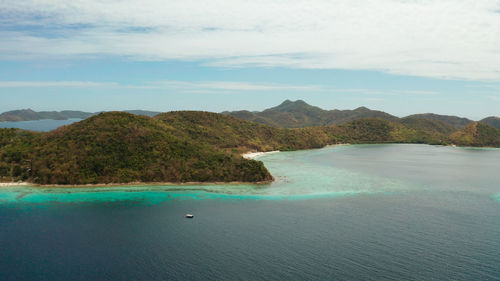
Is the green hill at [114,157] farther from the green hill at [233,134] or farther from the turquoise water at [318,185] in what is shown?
the green hill at [233,134]

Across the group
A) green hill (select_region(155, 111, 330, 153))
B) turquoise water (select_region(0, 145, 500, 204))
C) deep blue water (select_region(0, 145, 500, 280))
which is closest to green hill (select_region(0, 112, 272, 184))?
turquoise water (select_region(0, 145, 500, 204))

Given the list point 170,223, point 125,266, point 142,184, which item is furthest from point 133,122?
point 125,266

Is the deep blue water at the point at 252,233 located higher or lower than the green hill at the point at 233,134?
lower

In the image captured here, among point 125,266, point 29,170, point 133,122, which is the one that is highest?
point 133,122

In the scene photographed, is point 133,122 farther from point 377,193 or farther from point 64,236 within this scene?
point 377,193

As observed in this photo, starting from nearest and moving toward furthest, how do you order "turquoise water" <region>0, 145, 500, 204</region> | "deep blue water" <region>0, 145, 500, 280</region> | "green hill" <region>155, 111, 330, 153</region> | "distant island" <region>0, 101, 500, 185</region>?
"deep blue water" <region>0, 145, 500, 280</region>
"turquoise water" <region>0, 145, 500, 204</region>
"distant island" <region>0, 101, 500, 185</region>
"green hill" <region>155, 111, 330, 153</region>

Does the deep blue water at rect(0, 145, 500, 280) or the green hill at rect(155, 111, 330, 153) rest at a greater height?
the green hill at rect(155, 111, 330, 153)

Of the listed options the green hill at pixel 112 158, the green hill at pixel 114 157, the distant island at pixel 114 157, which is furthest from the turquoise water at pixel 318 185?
the green hill at pixel 114 157

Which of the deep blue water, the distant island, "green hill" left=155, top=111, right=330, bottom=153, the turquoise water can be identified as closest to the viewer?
the deep blue water

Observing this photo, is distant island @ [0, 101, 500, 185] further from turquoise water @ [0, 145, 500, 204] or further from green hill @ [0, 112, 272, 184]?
turquoise water @ [0, 145, 500, 204]
